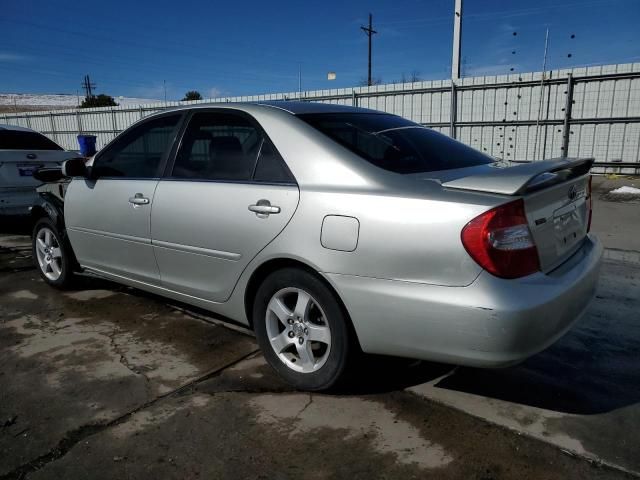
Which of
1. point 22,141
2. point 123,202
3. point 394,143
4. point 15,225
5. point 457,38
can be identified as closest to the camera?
point 394,143

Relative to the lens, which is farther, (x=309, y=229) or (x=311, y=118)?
(x=311, y=118)

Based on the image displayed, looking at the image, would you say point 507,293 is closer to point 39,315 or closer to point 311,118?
point 311,118

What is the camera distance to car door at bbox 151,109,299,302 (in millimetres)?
2740

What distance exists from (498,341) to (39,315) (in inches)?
143

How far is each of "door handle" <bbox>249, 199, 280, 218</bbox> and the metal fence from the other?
10.1 metres

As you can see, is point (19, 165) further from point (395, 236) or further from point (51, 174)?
point (395, 236)

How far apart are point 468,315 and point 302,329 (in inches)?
37.3

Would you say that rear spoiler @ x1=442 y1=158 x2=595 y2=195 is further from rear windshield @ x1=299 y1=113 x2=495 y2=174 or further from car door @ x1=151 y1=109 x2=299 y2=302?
car door @ x1=151 y1=109 x2=299 y2=302

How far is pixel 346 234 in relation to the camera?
94.0 inches

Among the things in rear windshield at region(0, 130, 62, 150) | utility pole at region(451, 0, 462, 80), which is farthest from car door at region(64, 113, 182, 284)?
utility pole at region(451, 0, 462, 80)

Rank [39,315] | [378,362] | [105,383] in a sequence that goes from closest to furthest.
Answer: [105,383]
[378,362]
[39,315]

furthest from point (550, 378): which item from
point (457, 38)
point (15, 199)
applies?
point (457, 38)

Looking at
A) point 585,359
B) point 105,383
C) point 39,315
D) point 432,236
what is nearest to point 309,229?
point 432,236

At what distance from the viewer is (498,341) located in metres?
2.09
